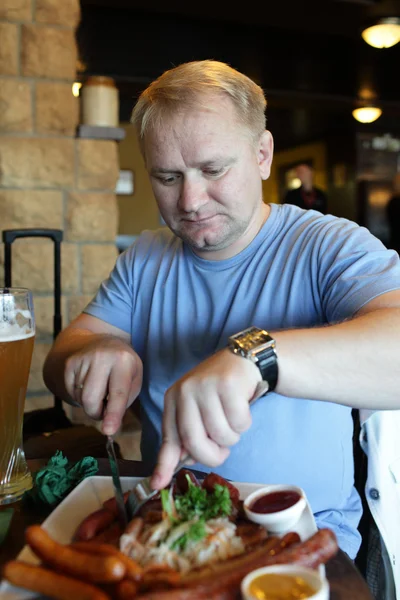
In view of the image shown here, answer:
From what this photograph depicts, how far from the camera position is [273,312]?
1527 millimetres

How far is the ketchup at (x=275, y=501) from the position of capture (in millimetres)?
→ 974

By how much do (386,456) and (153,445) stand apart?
1.93 feet

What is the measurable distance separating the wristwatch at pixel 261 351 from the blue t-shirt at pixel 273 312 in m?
0.30

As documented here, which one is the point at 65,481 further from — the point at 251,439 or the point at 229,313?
the point at 229,313

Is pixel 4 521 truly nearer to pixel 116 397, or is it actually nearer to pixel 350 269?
pixel 116 397

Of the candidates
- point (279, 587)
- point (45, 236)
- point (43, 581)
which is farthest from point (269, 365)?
point (45, 236)

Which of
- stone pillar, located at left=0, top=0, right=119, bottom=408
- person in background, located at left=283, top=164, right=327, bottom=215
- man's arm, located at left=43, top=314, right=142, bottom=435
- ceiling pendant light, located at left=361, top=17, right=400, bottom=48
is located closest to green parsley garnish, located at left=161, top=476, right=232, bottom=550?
man's arm, located at left=43, top=314, right=142, bottom=435

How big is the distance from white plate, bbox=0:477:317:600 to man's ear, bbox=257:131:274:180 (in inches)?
33.5

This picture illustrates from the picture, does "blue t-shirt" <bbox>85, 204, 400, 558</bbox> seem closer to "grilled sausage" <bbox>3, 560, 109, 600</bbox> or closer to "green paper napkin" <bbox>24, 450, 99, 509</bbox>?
"green paper napkin" <bbox>24, 450, 99, 509</bbox>

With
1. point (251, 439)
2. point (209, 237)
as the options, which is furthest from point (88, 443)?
point (209, 237)

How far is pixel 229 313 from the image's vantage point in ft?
5.16

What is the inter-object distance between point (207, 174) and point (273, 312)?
372 mm

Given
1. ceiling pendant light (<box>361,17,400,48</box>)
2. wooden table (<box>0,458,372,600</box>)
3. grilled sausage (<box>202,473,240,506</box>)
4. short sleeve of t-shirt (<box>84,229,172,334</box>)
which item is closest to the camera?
wooden table (<box>0,458,372,600</box>)

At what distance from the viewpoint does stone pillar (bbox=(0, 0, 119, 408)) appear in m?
2.93
